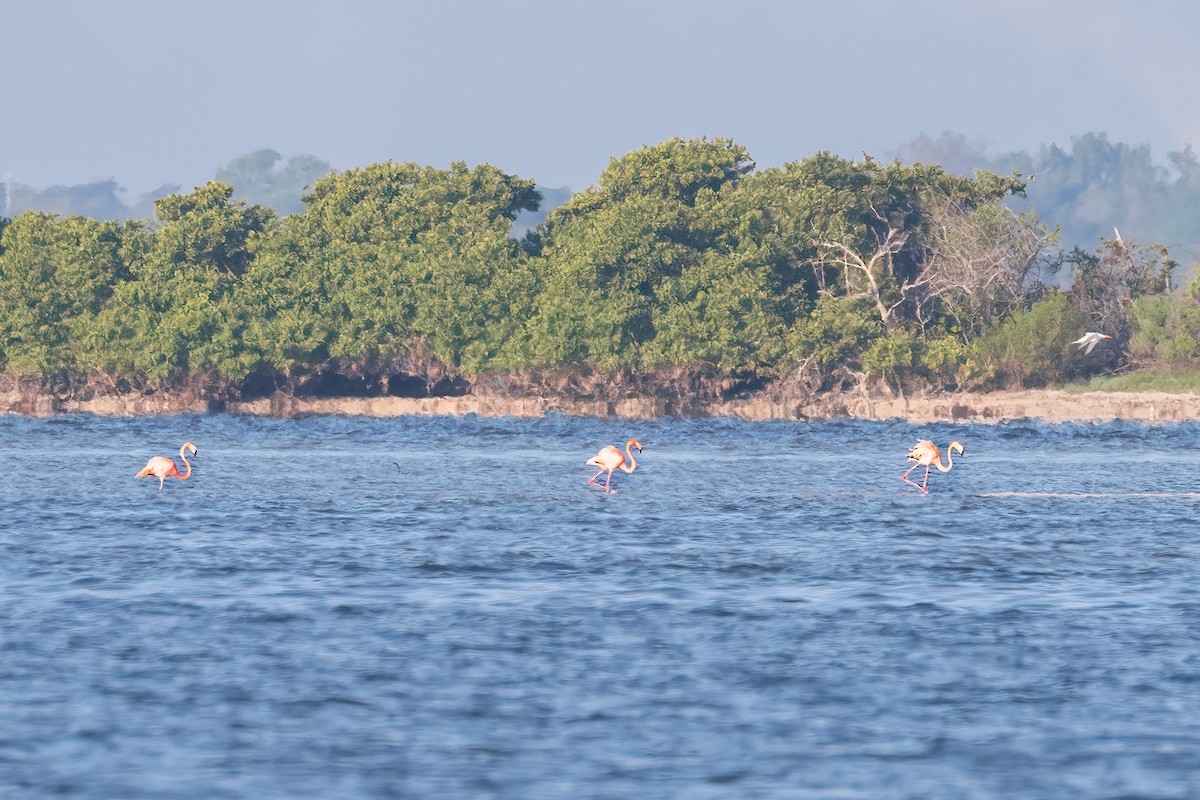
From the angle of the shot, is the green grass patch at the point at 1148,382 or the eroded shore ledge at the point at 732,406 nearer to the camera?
the eroded shore ledge at the point at 732,406

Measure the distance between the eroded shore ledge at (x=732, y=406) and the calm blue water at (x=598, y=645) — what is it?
44804 mm

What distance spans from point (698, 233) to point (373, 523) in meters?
61.6

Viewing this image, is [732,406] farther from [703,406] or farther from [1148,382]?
[1148,382]

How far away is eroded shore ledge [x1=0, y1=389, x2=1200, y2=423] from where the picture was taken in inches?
3255

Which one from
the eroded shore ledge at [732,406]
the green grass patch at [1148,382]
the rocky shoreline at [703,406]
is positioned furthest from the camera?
the green grass patch at [1148,382]

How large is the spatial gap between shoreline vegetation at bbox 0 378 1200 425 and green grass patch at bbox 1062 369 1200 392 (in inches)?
54.5

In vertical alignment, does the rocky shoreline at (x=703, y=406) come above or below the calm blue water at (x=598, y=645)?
above

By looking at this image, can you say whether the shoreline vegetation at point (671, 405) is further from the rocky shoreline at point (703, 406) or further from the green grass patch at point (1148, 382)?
the green grass patch at point (1148, 382)

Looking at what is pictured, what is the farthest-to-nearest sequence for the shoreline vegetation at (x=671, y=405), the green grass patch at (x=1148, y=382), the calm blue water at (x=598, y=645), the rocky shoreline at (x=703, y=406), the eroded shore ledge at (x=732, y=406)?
the green grass patch at (x=1148, y=382) → the shoreline vegetation at (x=671, y=405) → the rocky shoreline at (x=703, y=406) → the eroded shore ledge at (x=732, y=406) → the calm blue water at (x=598, y=645)

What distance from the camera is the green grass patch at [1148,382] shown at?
8881 cm

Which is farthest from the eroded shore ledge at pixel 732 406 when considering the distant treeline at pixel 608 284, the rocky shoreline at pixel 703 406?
the distant treeline at pixel 608 284

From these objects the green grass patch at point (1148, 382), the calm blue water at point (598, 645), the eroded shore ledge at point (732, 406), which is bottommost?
the calm blue water at point (598, 645)

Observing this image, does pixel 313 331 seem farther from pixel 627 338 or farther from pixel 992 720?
pixel 992 720

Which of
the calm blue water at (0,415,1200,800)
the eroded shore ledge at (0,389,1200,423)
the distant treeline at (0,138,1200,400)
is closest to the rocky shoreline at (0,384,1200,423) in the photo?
the eroded shore ledge at (0,389,1200,423)
